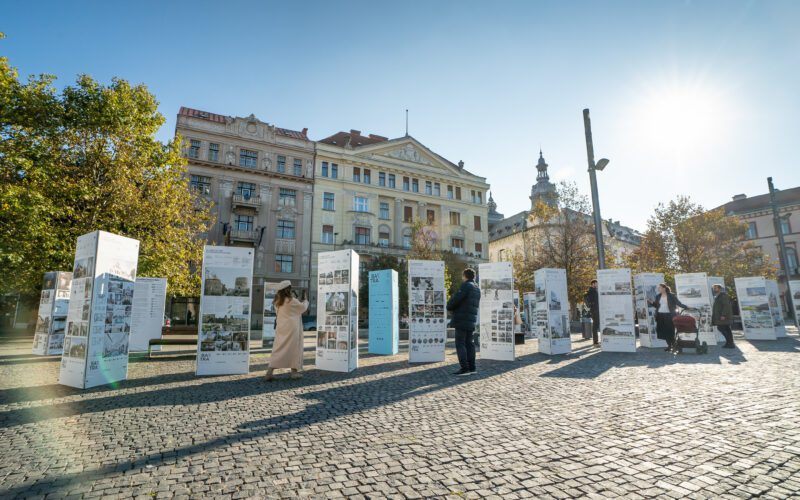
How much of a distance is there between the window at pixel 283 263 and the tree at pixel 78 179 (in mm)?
18554

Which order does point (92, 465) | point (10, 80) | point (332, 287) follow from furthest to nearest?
point (10, 80)
point (332, 287)
point (92, 465)

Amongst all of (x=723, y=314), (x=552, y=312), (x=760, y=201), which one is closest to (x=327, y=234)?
(x=552, y=312)

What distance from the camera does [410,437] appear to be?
14.0ft

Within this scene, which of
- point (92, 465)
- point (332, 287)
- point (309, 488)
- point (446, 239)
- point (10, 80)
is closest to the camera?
point (309, 488)

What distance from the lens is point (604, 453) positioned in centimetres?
372

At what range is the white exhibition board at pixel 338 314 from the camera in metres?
8.99

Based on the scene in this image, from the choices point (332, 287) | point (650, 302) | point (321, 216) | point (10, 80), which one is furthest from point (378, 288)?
point (321, 216)

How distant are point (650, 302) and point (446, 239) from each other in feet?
116

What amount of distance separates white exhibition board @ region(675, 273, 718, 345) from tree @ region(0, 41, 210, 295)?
21.2 m

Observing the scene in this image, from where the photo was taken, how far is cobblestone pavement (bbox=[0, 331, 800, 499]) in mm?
3080

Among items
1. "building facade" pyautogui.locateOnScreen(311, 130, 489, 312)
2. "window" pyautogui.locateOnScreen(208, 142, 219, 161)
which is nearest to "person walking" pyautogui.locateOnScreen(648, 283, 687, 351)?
"building facade" pyautogui.locateOnScreen(311, 130, 489, 312)

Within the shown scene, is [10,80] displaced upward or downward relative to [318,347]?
upward

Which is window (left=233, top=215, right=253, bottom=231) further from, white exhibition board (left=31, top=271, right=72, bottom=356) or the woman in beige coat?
the woman in beige coat

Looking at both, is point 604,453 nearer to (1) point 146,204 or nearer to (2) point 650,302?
(2) point 650,302
